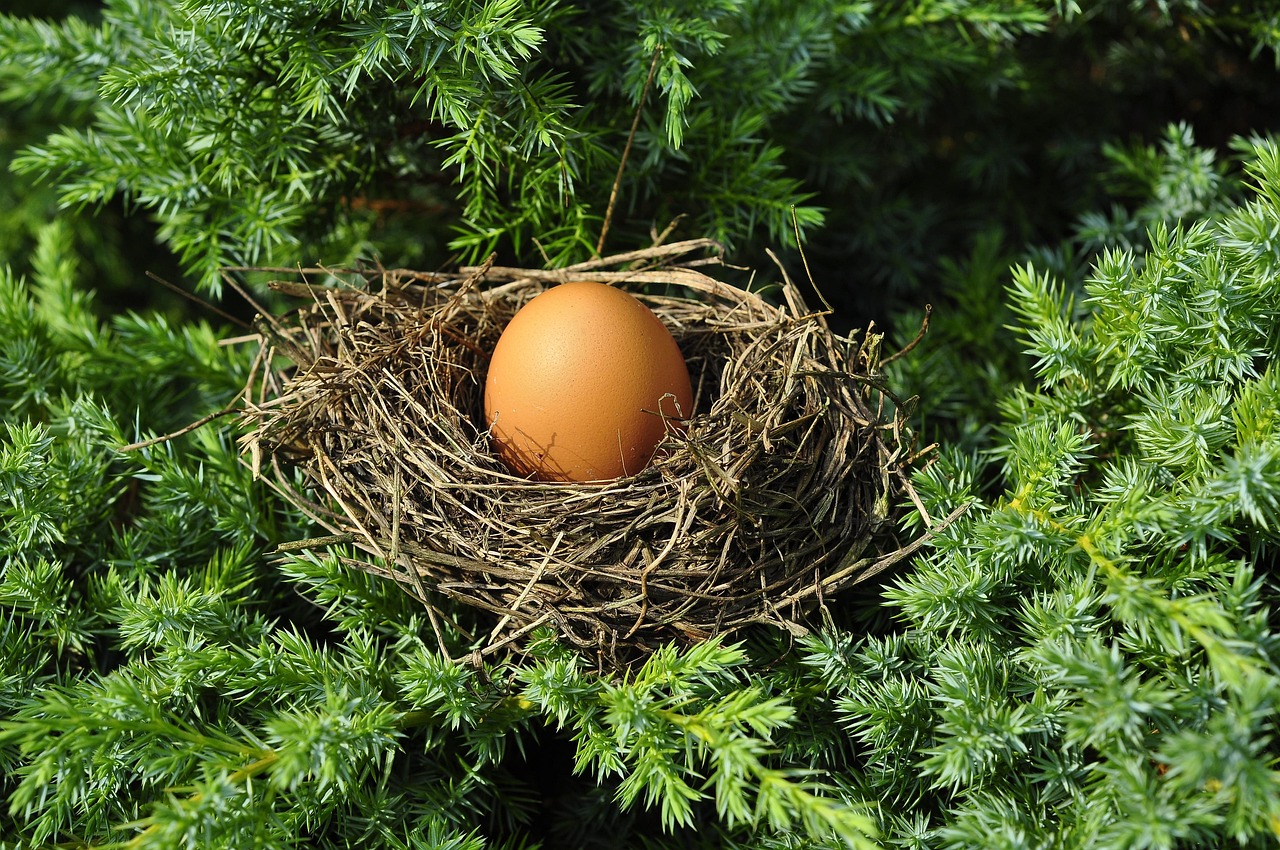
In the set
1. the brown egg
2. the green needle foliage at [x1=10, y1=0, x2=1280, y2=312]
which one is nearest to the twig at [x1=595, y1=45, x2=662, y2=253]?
the green needle foliage at [x1=10, y1=0, x2=1280, y2=312]

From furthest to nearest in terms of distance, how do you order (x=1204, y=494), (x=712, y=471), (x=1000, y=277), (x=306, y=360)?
(x=1000, y=277) → (x=306, y=360) → (x=712, y=471) → (x=1204, y=494)

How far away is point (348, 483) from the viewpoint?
1030 millimetres

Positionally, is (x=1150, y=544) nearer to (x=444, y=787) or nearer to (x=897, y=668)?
(x=897, y=668)

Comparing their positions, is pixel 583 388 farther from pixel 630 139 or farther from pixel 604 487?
pixel 630 139

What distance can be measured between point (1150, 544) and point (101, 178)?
136cm

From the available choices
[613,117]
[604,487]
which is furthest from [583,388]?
[613,117]

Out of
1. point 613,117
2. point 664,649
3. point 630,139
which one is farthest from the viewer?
point 613,117

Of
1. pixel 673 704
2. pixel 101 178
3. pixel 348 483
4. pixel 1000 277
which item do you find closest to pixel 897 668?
pixel 673 704

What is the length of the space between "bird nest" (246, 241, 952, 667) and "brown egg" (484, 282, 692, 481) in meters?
0.04

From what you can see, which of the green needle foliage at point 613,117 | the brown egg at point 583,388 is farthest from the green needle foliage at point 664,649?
the brown egg at point 583,388

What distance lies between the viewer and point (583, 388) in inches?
39.9

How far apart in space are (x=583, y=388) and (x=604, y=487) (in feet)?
0.38

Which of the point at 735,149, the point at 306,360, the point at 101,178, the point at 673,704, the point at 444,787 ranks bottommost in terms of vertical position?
the point at 444,787

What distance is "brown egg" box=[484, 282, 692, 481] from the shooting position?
102 cm
